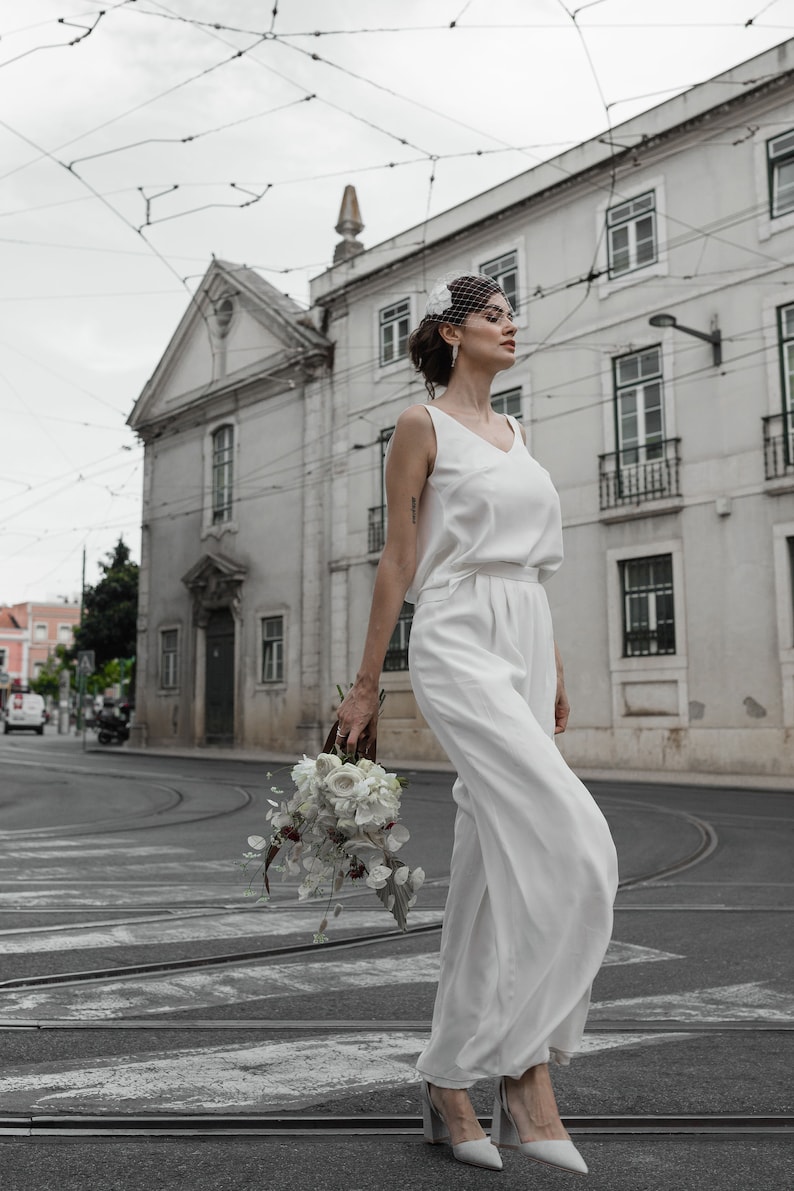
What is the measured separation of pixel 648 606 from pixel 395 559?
739 inches

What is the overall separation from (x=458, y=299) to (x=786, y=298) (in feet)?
59.1

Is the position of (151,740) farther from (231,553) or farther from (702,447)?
(702,447)

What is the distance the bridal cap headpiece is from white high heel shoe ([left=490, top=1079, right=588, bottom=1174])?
1.74 metres

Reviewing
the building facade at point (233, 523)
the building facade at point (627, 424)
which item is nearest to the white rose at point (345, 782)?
the building facade at point (627, 424)

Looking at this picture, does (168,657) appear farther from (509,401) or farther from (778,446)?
(778,446)

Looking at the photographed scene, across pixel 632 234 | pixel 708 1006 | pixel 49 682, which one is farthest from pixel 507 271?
pixel 49 682

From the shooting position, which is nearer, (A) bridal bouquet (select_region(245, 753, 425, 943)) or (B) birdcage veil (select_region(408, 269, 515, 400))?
(A) bridal bouquet (select_region(245, 753, 425, 943))

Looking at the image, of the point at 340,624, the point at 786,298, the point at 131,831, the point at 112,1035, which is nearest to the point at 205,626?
the point at 340,624

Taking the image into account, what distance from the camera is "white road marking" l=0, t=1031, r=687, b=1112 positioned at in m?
2.96

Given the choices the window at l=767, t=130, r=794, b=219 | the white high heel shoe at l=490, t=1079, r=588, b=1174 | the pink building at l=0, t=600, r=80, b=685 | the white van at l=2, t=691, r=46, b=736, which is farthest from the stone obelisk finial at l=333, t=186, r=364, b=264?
the pink building at l=0, t=600, r=80, b=685

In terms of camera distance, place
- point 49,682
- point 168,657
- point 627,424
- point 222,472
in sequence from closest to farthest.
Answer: point 627,424, point 222,472, point 168,657, point 49,682

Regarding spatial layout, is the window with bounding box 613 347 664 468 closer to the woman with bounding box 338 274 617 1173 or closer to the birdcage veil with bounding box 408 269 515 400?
the birdcage veil with bounding box 408 269 515 400

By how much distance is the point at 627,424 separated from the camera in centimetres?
2169

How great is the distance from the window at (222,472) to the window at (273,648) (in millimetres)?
3709
